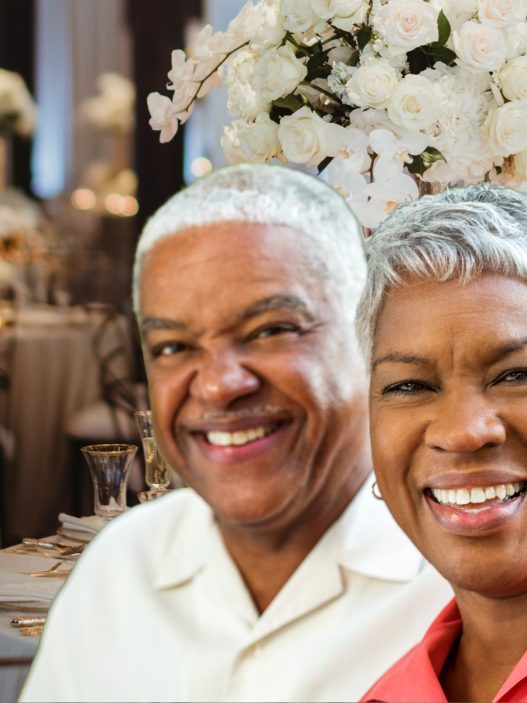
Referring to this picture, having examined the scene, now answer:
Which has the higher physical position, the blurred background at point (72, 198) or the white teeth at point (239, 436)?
the blurred background at point (72, 198)

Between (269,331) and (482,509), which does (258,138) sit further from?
(482,509)

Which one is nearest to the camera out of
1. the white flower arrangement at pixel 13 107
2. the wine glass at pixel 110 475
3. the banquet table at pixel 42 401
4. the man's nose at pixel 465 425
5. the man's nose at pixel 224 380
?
the man's nose at pixel 465 425

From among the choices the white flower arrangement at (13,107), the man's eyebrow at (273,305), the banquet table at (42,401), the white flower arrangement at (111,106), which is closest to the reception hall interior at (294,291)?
the man's eyebrow at (273,305)

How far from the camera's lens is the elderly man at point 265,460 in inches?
42.8

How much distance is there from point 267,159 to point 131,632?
595 millimetres

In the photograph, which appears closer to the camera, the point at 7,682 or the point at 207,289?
the point at 207,289

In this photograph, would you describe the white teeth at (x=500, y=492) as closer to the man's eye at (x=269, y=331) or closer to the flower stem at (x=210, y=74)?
the man's eye at (x=269, y=331)

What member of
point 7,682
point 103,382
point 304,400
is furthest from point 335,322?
point 103,382

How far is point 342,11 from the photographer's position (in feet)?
4.41

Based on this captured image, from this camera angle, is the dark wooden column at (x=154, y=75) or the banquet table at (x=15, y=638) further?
the dark wooden column at (x=154, y=75)

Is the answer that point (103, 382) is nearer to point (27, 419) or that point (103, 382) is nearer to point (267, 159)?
point (27, 419)

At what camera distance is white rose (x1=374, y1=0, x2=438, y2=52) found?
4.23 ft

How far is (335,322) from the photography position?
111cm

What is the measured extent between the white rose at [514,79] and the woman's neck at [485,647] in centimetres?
58
